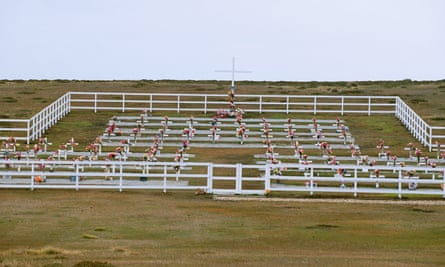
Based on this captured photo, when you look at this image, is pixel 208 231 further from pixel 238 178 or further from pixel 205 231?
pixel 238 178

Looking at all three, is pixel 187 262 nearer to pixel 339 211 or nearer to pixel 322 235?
pixel 322 235

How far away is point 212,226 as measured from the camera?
32.3 meters

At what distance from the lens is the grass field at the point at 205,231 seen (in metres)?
25.0

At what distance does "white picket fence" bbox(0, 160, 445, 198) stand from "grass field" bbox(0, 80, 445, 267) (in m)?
0.76

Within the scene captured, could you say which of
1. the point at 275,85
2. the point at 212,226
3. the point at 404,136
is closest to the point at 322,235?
the point at 212,226

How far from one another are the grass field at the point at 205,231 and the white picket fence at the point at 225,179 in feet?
2.50

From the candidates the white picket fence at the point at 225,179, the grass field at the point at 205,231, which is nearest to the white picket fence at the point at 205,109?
the white picket fence at the point at 225,179

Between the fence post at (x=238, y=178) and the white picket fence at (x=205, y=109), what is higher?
the white picket fence at (x=205, y=109)

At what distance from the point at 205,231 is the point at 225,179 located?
38.2 feet

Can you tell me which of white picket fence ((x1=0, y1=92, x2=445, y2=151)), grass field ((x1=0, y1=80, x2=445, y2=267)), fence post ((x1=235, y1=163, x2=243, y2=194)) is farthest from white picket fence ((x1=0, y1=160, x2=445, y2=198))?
white picket fence ((x1=0, y1=92, x2=445, y2=151))

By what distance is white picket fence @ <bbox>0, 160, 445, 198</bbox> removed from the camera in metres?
42.1

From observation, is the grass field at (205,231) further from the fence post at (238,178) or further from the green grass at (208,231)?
the fence post at (238,178)

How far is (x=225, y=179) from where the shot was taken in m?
42.8

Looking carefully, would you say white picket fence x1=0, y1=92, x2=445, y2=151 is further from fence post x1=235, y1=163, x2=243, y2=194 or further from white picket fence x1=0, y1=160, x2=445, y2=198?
fence post x1=235, y1=163, x2=243, y2=194
